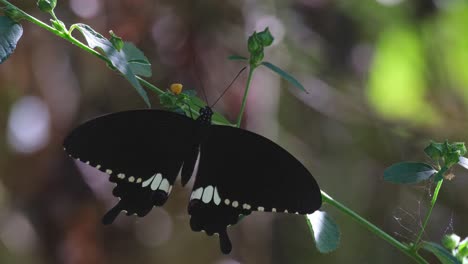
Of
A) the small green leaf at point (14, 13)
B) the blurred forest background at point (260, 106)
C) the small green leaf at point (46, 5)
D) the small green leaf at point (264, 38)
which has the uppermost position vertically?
the small green leaf at point (264, 38)

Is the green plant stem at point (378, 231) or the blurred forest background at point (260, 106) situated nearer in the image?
the green plant stem at point (378, 231)

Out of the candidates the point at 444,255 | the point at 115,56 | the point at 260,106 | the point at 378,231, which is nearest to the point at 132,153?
the point at 115,56

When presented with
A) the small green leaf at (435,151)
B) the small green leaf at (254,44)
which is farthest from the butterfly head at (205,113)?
the small green leaf at (435,151)

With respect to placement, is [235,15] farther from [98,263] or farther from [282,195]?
[282,195]

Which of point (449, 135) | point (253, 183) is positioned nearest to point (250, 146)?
point (253, 183)

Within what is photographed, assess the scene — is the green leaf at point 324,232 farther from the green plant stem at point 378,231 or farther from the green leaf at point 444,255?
the green leaf at point 444,255

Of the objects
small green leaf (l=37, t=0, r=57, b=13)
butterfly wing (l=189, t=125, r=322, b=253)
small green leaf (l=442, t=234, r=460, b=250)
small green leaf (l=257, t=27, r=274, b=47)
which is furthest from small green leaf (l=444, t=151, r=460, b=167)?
small green leaf (l=37, t=0, r=57, b=13)

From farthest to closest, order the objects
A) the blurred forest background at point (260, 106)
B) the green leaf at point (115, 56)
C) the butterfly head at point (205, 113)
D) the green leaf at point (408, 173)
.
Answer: the blurred forest background at point (260, 106) → the butterfly head at point (205, 113) → the green leaf at point (408, 173) → the green leaf at point (115, 56)
